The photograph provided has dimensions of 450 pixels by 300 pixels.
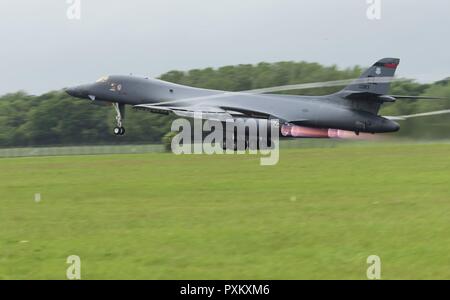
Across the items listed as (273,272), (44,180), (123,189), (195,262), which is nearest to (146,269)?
(195,262)

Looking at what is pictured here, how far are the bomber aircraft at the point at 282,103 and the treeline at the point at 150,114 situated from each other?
18150 mm

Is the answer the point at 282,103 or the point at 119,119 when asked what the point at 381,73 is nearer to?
the point at 282,103

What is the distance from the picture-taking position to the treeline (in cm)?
6311

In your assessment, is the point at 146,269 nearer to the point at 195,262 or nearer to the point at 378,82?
the point at 195,262

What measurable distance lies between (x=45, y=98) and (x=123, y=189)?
65.9m

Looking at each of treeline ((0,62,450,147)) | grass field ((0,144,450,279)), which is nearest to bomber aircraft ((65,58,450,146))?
grass field ((0,144,450,279))

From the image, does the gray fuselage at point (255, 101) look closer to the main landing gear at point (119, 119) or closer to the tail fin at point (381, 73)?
the main landing gear at point (119, 119)

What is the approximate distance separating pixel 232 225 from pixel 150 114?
50.2 meters

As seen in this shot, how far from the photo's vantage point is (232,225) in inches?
589

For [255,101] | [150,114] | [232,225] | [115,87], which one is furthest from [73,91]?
[232,225]

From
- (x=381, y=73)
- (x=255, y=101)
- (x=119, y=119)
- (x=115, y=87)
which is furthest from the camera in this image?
(x=115, y=87)

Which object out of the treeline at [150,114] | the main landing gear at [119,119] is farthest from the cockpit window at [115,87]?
the treeline at [150,114]

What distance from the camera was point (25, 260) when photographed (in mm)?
12148

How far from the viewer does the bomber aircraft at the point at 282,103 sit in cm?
3847
